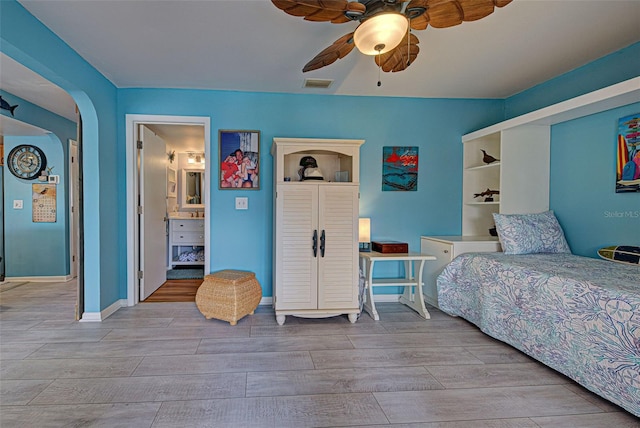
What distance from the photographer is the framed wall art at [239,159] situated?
350 centimetres

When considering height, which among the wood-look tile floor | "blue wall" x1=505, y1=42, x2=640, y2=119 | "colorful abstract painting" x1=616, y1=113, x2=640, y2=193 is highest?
"blue wall" x1=505, y1=42, x2=640, y2=119

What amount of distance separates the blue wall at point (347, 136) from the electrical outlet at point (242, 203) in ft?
0.14

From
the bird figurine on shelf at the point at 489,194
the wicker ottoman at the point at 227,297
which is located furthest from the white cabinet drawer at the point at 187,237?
the bird figurine on shelf at the point at 489,194

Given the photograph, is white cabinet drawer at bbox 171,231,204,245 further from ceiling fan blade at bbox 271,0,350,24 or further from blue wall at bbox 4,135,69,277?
ceiling fan blade at bbox 271,0,350,24

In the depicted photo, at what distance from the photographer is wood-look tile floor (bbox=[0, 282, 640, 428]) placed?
5.51 ft

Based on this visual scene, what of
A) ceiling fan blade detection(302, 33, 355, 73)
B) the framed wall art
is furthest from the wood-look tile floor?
ceiling fan blade detection(302, 33, 355, 73)

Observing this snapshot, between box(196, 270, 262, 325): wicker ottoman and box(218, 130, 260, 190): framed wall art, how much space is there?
988 mm

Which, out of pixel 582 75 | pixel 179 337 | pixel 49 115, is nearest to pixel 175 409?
pixel 179 337

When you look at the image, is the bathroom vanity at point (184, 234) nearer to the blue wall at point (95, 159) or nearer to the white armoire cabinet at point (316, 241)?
the blue wall at point (95, 159)

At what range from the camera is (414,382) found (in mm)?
2010

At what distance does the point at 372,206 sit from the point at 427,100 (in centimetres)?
135

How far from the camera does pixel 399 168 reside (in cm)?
372

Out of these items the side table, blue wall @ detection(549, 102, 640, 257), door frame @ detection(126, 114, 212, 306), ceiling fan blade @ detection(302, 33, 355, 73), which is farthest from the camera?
door frame @ detection(126, 114, 212, 306)

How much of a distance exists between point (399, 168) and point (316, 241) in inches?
55.8
